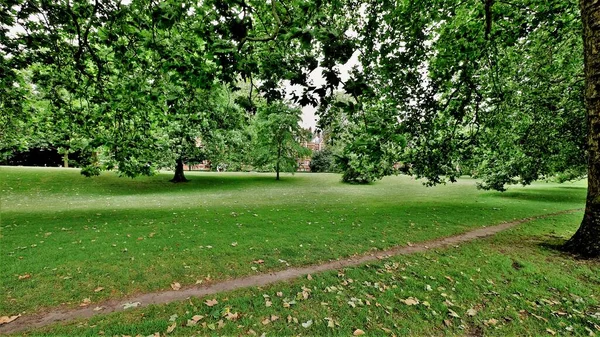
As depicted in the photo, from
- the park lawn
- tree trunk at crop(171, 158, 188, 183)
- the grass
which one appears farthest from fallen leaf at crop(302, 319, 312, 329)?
tree trunk at crop(171, 158, 188, 183)

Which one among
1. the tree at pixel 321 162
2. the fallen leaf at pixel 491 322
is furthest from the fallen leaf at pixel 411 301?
the tree at pixel 321 162

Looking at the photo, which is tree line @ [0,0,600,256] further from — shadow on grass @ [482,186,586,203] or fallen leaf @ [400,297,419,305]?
shadow on grass @ [482,186,586,203]

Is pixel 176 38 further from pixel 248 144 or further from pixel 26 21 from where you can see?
pixel 248 144

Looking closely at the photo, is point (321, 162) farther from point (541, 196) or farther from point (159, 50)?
point (159, 50)

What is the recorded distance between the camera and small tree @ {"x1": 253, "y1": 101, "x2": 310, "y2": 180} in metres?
29.2

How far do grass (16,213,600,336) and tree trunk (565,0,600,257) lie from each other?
757mm

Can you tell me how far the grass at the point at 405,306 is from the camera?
409 centimetres

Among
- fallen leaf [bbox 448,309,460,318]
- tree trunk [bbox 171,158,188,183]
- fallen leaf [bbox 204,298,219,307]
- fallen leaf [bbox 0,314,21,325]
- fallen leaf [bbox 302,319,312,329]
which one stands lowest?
fallen leaf [bbox 448,309,460,318]

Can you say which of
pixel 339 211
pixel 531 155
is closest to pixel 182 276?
pixel 339 211

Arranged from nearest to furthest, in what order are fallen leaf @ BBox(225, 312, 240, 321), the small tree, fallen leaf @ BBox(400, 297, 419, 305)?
1. fallen leaf @ BBox(225, 312, 240, 321)
2. fallen leaf @ BBox(400, 297, 419, 305)
3. the small tree

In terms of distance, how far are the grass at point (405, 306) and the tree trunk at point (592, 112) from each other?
0.76 meters

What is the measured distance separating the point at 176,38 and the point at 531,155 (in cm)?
1854

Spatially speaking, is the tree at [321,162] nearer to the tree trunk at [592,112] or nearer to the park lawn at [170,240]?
the park lawn at [170,240]

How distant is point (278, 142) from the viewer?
30078mm
